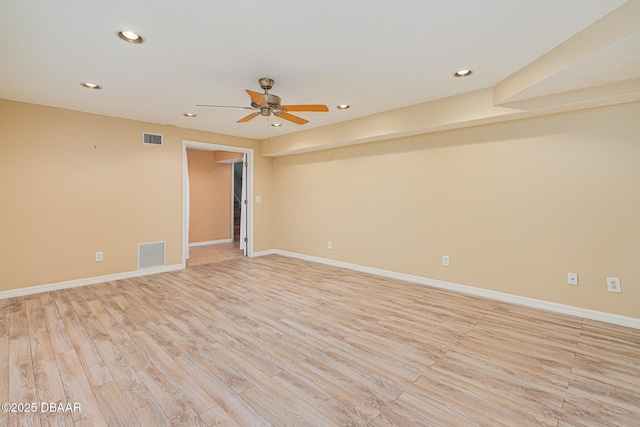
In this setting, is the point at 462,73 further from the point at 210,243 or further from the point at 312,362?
the point at 210,243

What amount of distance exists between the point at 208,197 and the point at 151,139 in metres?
3.06

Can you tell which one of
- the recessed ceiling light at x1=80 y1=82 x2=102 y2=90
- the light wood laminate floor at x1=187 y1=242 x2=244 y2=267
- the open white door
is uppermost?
the recessed ceiling light at x1=80 y1=82 x2=102 y2=90

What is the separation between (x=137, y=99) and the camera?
11.6 feet

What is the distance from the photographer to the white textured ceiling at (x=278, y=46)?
6.10 feet

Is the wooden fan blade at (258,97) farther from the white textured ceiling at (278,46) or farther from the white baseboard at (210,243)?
the white baseboard at (210,243)

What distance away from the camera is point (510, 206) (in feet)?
11.0

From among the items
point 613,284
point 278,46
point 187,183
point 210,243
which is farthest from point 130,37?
point 210,243

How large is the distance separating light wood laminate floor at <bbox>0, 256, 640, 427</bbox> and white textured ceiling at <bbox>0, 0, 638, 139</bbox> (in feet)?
7.59

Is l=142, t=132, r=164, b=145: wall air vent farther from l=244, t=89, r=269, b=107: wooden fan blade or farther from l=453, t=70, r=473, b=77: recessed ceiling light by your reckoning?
l=453, t=70, r=473, b=77: recessed ceiling light

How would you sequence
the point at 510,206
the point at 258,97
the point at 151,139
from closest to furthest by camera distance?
1. the point at 258,97
2. the point at 510,206
3. the point at 151,139

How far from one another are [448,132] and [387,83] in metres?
1.29

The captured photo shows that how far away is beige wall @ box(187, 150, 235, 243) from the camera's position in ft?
24.1

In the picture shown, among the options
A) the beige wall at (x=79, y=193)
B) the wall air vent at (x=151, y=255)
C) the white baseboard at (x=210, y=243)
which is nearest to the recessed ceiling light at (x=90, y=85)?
the beige wall at (x=79, y=193)

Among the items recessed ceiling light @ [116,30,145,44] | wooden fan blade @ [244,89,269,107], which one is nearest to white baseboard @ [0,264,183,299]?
recessed ceiling light @ [116,30,145,44]
